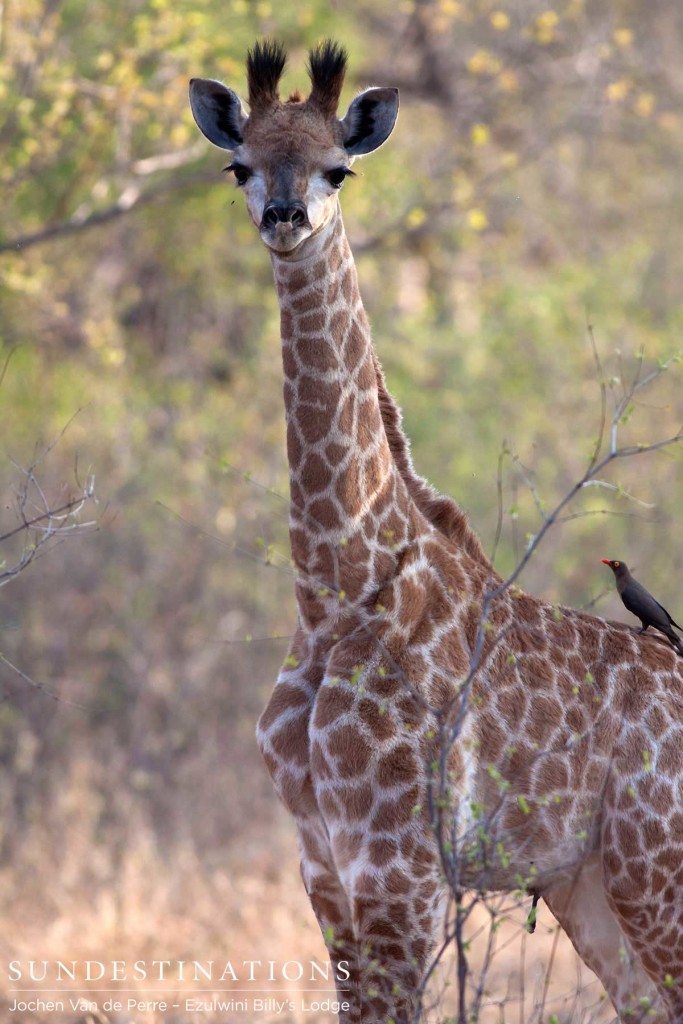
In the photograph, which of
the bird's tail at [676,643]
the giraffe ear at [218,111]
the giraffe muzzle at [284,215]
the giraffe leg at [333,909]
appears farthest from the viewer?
the bird's tail at [676,643]

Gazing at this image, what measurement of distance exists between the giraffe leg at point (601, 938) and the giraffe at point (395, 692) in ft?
0.11

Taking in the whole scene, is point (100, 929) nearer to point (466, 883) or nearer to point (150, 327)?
point (466, 883)

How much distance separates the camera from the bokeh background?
31.7 feet

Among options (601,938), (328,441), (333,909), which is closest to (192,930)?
(601,938)

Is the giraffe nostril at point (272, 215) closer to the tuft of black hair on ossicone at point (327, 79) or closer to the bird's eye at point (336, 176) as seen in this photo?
the bird's eye at point (336, 176)

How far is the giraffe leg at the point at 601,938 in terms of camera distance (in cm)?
573

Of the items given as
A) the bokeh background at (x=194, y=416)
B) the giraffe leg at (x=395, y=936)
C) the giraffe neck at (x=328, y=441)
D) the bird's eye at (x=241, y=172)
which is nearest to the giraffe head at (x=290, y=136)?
the bird's eye at (x=241, y=172)

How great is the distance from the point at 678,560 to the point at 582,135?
25.7ft

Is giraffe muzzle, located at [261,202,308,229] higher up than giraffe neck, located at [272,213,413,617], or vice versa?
giraffe muzzle, located at [261,202,308,229]

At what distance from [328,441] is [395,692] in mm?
1006

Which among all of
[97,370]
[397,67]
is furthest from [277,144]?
[397,67]

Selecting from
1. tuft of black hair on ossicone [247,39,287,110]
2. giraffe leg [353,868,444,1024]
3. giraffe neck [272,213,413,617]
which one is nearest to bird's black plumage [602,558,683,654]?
giraffe neck [272,213,413,617]

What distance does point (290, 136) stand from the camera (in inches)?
204

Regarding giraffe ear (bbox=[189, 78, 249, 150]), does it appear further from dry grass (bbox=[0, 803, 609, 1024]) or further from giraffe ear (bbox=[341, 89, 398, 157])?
dry grass (bbox=[0, 803, 609, 1024])
